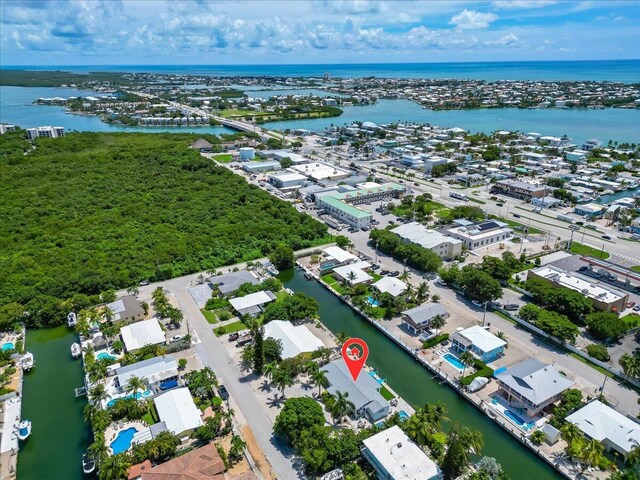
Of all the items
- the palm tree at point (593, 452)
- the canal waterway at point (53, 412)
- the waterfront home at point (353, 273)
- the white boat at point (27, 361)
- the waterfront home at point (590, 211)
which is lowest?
the canal waterway at point (53, 412)

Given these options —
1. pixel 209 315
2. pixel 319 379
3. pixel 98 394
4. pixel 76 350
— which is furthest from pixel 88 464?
pixel 209 315

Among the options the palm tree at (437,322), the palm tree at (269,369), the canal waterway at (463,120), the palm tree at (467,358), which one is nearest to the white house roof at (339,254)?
the palm tree at (437,322)

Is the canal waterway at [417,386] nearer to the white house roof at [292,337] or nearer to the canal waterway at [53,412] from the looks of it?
the white house roof at [292,337]

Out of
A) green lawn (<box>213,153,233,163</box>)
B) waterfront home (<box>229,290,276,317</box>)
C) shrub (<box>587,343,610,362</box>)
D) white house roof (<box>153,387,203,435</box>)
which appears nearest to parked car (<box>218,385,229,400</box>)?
white house roof (<box>153,387,203,435</box>)

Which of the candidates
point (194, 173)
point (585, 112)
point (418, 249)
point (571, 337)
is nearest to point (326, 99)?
point (585, 112)

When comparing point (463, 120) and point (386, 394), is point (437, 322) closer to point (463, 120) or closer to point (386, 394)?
point (386, 394)

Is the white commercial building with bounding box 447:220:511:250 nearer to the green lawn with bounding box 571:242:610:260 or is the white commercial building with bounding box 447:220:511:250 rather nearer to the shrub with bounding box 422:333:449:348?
the green lawn with bounding box 571:242:610:260
